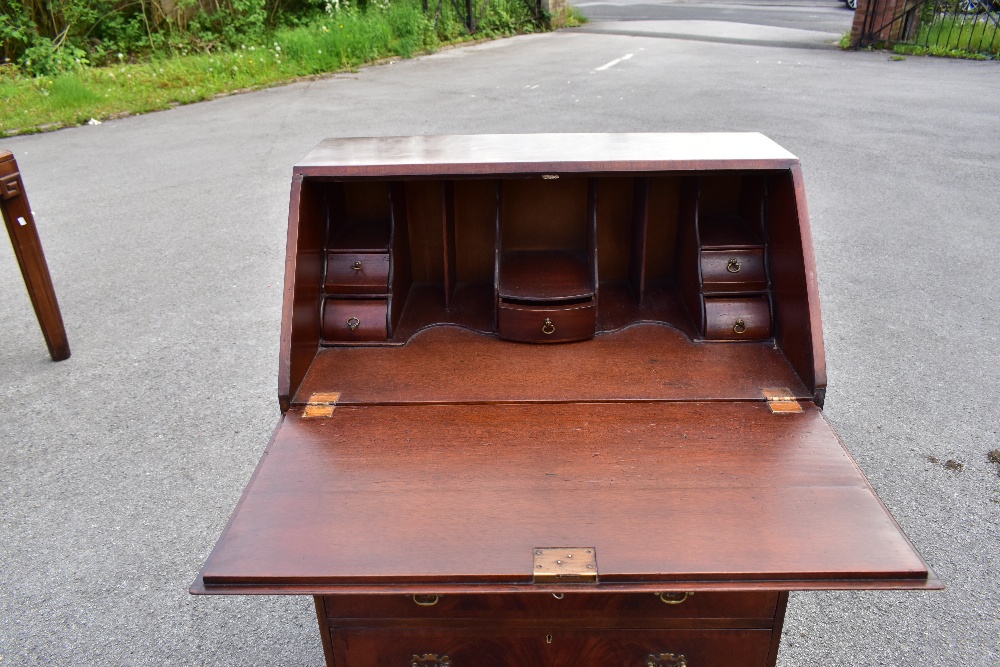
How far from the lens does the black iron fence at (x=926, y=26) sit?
11.0 meters

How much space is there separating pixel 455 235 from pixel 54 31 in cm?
1057

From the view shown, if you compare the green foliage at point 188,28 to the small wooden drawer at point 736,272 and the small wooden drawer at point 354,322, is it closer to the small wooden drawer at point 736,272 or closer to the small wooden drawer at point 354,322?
the small wooden drawer at point 354,322

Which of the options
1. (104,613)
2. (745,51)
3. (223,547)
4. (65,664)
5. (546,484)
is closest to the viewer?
(223,547)

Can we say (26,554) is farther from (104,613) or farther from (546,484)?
(546,484)

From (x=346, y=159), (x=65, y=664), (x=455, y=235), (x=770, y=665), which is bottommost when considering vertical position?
(x=65, y=664)

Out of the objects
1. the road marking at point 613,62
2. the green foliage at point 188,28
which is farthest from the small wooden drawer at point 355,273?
the green foliage at point 188,28

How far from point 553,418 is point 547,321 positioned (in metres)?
0.38

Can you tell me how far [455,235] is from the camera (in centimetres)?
235

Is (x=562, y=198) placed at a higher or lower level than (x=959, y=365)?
higher

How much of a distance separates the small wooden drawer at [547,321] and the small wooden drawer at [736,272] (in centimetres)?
34

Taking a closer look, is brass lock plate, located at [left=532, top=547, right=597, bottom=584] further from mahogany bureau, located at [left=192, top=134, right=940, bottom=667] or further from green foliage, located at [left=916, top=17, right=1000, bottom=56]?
green foliage, located at [left=916, top=17, right=1000, bottom=56]

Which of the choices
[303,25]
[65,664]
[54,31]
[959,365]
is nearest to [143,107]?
[54,31]

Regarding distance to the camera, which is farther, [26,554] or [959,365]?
[959,365]

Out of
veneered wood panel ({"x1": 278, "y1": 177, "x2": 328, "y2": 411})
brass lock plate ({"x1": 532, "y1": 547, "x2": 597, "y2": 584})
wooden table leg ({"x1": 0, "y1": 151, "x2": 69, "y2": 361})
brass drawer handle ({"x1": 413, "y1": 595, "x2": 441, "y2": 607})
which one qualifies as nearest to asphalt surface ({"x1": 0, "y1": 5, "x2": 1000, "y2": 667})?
Result: wooden table leg ({"x1": 0, "y1": 151, "x2": 69, "y2": 361})
